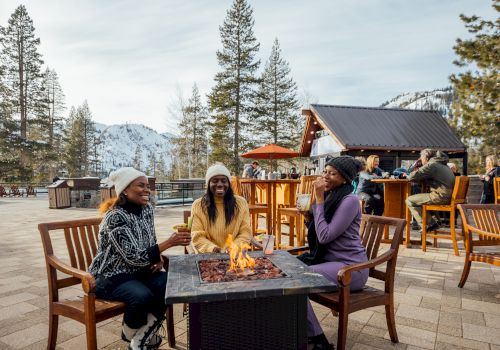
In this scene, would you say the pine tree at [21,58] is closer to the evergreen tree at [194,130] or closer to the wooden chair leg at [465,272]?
the evergreen tree at [194,130]

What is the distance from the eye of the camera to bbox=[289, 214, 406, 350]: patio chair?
86.1 inches

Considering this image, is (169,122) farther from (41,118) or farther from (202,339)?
(202,339)

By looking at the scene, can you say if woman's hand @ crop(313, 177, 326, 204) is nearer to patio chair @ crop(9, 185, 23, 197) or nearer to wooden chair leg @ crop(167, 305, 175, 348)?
wooden chair leg @ crop(167, 305, 175, 348)

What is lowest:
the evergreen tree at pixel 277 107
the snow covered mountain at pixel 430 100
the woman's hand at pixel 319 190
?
the woman's hand at pixel 319 190

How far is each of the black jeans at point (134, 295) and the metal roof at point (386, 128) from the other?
549 inches

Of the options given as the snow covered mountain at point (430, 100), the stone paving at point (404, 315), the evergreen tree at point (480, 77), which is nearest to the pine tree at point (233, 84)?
the evergreen tree at point (480, 77)

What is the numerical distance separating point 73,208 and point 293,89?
24.5 meters

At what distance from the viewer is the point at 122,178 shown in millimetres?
2512

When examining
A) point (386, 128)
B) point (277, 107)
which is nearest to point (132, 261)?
point (386, 128)

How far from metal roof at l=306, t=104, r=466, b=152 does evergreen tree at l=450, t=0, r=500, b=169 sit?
8.35 ft

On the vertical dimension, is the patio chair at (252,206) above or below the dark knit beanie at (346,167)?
below

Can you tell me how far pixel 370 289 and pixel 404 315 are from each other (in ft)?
2.91

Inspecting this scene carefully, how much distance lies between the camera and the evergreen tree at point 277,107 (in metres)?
31.3

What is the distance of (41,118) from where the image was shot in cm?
3556
